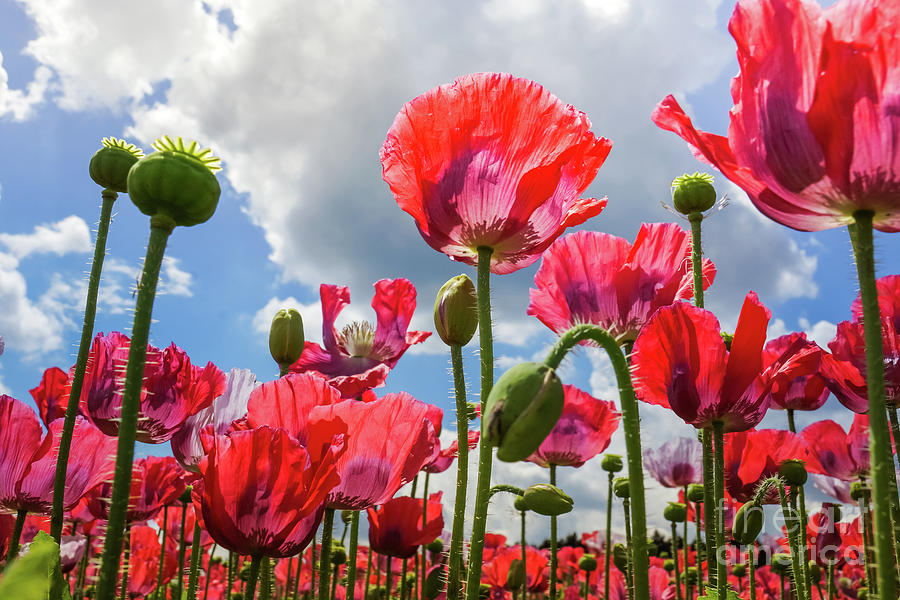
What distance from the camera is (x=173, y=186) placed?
111 centimetres

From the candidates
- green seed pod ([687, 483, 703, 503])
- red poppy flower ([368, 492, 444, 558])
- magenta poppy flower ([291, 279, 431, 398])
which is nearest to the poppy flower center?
magenta poppy flower ([291, 279, 431, 398])

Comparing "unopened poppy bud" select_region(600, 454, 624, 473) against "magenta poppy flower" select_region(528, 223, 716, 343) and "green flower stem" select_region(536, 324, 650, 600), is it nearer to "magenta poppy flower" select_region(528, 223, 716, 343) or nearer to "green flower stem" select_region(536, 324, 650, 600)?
"magenta poppy flower" select_region(528, 223, 716, 343)

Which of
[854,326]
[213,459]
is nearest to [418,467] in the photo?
[213,459]

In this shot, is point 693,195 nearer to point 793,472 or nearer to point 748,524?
point 748,524

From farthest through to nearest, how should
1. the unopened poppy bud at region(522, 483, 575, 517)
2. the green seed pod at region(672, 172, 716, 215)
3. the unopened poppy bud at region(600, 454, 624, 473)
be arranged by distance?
1. the unopened poppy bud at region(600, 454, 624, 473)
2. the green seed pod at region(672, 172, 716, 215)
3. the unopened poppy bud at region(522, 483, 575, 517)

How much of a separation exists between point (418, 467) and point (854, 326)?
1.59 meters

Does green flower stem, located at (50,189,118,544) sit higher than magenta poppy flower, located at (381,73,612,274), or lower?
lower

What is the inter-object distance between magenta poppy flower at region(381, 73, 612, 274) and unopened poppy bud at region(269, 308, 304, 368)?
112cm

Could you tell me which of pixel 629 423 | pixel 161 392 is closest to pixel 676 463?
pixel 161 392

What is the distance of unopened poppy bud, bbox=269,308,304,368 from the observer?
277 centimetres

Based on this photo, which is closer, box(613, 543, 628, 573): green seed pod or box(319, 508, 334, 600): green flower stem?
box(319, 508, 334, 600): green flower stem

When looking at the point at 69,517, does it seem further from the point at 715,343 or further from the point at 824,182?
the point at 824,182

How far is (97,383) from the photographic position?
8.38ft

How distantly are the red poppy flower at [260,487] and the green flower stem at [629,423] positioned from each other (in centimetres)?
70
